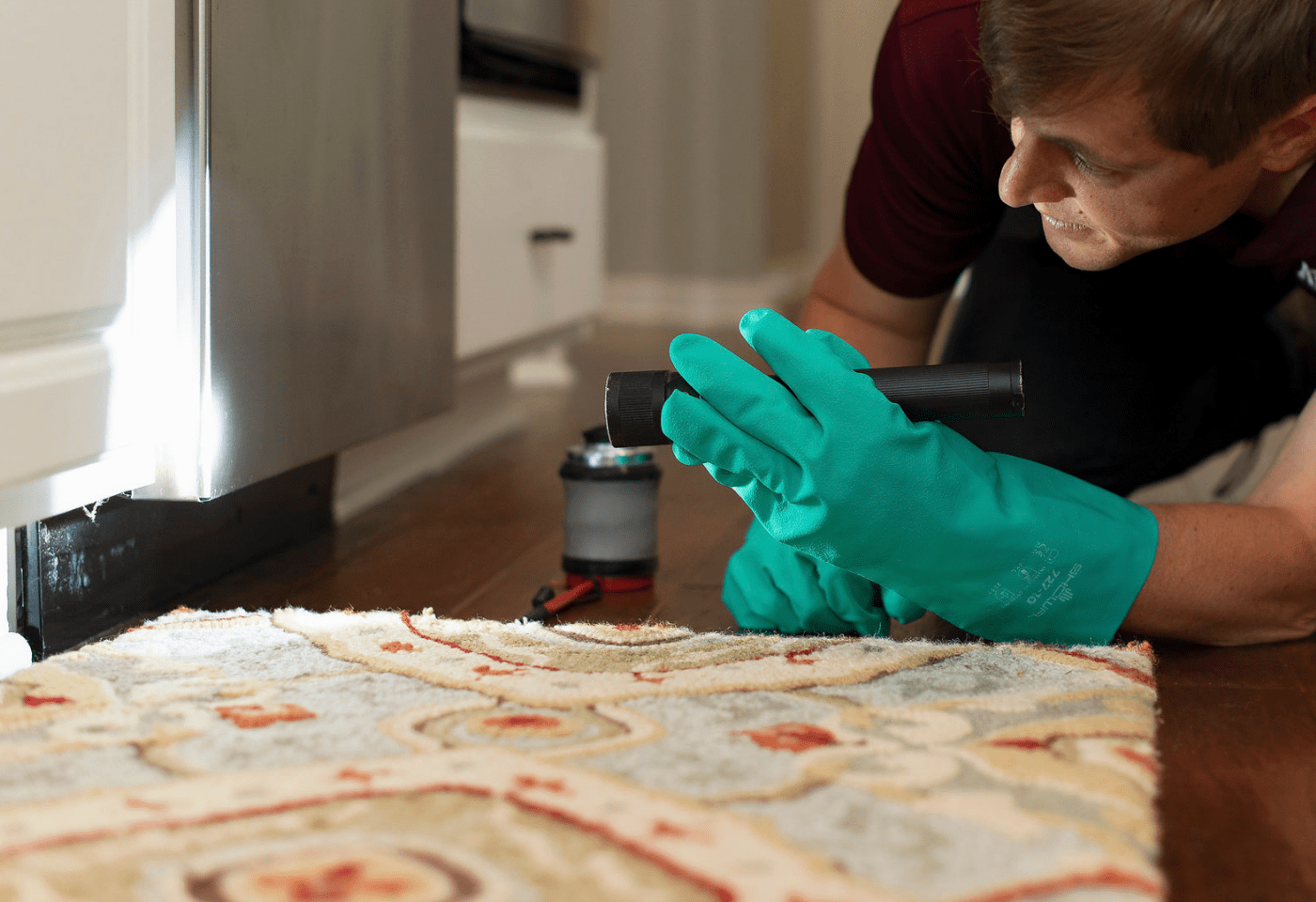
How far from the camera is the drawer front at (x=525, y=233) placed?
66.1 inches

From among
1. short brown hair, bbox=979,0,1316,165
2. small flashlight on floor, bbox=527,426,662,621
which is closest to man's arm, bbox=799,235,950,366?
small flashlight on floor, bbox=527,426,662,621

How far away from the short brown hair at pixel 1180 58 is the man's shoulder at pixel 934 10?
250mm

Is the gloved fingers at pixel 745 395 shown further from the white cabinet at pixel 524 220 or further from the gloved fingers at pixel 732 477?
the white cabinet at pixel 524 220

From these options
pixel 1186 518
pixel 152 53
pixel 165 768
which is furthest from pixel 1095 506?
pixel 152 53

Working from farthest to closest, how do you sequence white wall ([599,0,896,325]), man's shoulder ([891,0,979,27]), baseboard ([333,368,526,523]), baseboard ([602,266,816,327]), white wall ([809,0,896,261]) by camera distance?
white wall ([809,0,896,261])
baseboard ([602,266,816,327])
white wall ([599,0,896,325])
baseboard ([333,368,526,523])
man's shoulder ([891,0,979,27])

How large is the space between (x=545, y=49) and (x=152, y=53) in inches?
43.2

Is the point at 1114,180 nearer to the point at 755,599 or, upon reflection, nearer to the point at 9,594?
the point at 755,599

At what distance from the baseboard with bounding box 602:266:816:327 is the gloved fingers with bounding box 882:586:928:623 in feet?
10.6

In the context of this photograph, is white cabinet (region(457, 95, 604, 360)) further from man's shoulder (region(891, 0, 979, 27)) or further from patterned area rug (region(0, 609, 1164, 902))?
patterned area rug (region(0, 609, 1164, 902))

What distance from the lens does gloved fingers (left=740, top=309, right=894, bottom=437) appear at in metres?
0.75

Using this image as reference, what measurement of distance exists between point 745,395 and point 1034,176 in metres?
0.22

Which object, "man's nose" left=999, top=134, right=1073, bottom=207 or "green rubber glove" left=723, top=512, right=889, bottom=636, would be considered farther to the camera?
"green rubber glove" left=723, top=512, right=889, bottom=636

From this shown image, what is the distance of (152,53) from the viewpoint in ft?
2.85

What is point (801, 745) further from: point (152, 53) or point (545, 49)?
point (545, 49)
